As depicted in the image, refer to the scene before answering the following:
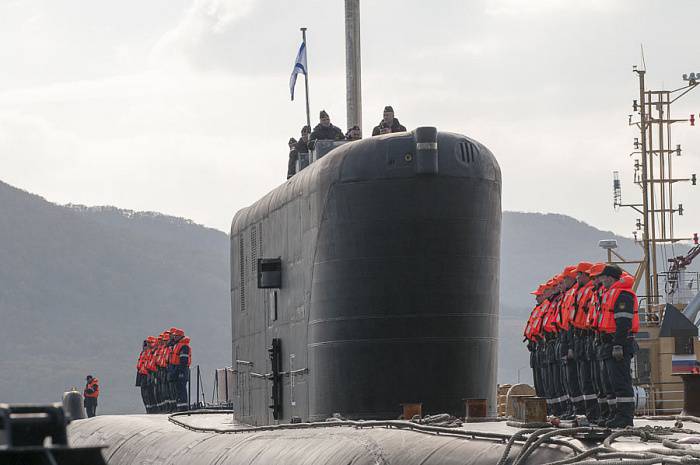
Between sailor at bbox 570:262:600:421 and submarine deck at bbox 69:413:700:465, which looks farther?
sailor at bbox 570:262:600:421

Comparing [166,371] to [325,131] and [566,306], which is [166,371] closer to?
[325,131]

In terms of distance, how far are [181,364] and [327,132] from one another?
1442cm

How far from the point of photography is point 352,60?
18703mm

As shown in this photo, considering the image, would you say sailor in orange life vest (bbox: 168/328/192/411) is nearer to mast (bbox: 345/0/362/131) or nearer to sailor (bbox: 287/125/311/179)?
sailor (bbox: 287/125/311/179)

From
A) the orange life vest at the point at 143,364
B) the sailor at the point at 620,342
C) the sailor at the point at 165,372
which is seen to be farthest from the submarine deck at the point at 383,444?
the orange life vest at the point at 143,364

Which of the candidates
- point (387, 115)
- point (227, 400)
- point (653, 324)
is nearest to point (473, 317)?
point (387, 115)

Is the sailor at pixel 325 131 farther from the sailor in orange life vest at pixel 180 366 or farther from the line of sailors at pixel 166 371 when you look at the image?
the sailor in orange life vest at pixel 180 366

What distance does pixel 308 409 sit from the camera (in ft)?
50.1

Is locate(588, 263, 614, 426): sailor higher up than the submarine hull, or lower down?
higher up

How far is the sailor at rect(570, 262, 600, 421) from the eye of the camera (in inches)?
567

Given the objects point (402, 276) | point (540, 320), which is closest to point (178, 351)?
point (540, 320)

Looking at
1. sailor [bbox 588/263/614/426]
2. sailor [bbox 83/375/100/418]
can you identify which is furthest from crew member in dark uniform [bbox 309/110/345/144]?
sailor [bbox 83/375/100/418]

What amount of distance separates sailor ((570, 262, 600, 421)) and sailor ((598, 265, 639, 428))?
1.84 ft

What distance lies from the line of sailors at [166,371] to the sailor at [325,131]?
12.2 meters
